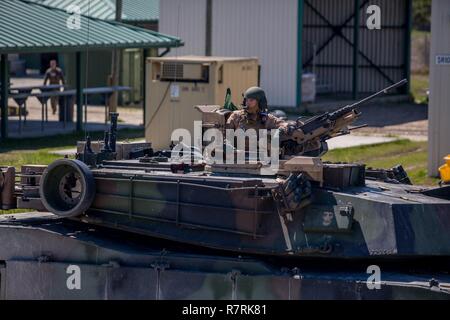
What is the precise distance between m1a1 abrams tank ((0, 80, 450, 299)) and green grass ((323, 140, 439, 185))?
33.2 ft

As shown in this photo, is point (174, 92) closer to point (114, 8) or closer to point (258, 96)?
point (258, 96)

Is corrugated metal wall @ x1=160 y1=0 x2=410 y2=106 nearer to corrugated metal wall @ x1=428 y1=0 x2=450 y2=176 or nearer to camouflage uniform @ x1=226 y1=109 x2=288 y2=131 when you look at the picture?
corrugated metal wall @ x1=428 y1=0 x2=450 y2=176

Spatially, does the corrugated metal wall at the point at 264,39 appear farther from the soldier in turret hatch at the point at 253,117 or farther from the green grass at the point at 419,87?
the soldier in turret hatch at the point at 253,117

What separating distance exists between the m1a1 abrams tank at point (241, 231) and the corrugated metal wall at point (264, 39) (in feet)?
A: 69.0

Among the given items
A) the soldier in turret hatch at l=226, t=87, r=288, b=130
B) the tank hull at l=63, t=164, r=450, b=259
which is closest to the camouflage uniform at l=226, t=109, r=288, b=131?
the soldier in turret hatch at l=226, t=87, r=288, b=130

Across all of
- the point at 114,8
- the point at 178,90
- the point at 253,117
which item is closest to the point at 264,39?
the point at 114,8

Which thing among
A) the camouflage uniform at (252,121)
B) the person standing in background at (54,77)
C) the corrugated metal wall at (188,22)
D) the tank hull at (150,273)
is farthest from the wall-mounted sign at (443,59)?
the corrugated metal wall at (188,22)

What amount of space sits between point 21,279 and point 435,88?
37.7 ft

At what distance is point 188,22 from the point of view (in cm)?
3538

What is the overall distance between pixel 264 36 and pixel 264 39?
81 mm

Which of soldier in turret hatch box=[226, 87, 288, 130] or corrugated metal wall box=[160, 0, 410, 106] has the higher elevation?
corrugated metal wall box=[160, 0, 410, 106]

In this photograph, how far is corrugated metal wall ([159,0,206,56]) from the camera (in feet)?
116

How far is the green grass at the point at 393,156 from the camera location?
939 inches

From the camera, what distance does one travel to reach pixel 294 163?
1255 cm
